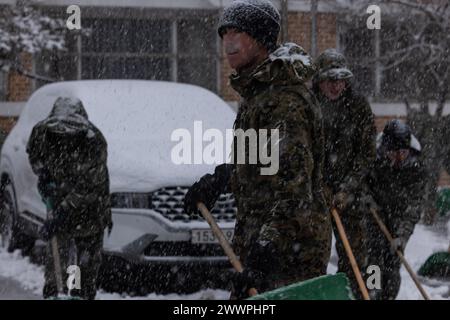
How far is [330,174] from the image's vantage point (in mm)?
6562

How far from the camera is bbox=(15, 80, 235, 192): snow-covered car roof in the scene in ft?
25.9

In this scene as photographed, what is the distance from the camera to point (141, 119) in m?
8.66

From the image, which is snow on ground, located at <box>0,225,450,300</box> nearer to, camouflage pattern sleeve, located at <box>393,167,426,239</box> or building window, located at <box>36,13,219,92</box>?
camouflage pattern sleeve, located at <box>393,167,426,239</box>

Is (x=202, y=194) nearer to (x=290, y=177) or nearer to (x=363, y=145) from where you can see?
(x=290, y=177)

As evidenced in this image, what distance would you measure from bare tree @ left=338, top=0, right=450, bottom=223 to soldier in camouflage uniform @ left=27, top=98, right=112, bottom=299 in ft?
19.1

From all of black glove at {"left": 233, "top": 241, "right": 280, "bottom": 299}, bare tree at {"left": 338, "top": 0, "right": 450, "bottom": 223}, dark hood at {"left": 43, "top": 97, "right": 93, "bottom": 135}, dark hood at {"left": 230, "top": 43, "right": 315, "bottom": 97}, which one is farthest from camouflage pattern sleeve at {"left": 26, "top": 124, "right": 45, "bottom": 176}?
bare tree at {"left": 338, "top": 0, "right": 450, "bottom": 223}

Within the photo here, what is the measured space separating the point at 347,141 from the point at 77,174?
1758mm

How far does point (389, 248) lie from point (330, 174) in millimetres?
1021

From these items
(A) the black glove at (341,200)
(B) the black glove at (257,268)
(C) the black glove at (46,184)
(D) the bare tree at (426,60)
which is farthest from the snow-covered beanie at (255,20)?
(D) the bare tree at (426,60)

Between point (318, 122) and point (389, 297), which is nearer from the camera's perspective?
point (318, 122)

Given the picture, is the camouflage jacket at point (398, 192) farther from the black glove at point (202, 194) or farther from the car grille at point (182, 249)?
the black glove at point (202, 194)
